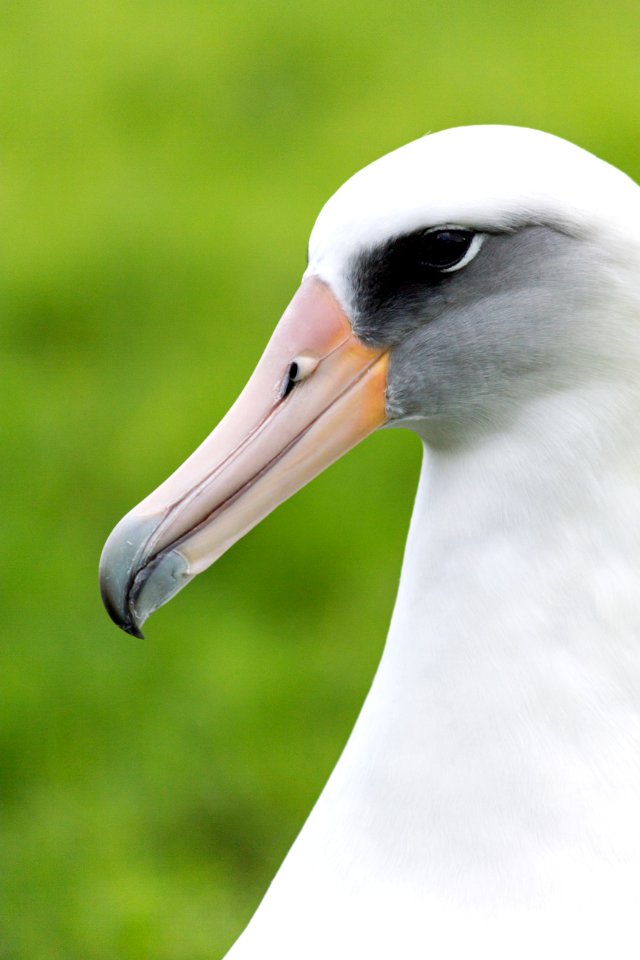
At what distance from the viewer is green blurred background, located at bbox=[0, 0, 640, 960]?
167 inches

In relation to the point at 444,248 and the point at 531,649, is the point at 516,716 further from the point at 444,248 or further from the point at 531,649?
the point at 444,248

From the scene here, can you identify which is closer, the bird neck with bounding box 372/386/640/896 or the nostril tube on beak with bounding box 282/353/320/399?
the bird neck with bounding box 372/386/640/896

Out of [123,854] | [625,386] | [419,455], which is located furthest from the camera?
[419,455]

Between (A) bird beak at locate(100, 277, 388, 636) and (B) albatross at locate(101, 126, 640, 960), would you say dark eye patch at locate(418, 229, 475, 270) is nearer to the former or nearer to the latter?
(B) albatross at locate(101, 126, 640, 960)

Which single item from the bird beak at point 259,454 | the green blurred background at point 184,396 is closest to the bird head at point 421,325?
the bird beak at point 259,454

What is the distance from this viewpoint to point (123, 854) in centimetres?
Result: 415

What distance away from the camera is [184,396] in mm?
5516

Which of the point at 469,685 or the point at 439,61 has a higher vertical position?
the point at 469,685

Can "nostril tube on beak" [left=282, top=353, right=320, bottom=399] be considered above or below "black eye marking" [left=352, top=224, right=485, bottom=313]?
below

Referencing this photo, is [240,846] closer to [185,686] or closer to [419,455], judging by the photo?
[185,686]

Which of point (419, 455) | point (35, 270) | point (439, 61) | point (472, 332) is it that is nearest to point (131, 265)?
point (35, 270)

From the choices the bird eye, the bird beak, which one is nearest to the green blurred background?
the bird beak

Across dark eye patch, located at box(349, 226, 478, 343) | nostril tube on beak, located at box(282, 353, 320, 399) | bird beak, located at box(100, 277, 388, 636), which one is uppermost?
dark eye patch, located at box(349, 226, 478, 343)

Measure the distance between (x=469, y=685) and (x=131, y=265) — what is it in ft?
13.0
